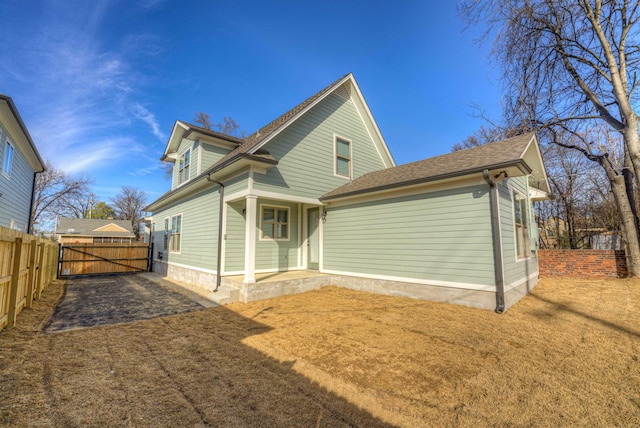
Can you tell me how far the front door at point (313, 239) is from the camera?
9.66 m

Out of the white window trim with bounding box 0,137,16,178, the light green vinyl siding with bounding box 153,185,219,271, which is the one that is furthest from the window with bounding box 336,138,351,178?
the white window trim with bounding box 0,137,16,178

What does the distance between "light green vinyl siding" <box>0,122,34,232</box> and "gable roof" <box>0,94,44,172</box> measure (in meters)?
0.15

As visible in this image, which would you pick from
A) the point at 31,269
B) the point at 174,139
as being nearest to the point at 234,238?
the point at 31,269

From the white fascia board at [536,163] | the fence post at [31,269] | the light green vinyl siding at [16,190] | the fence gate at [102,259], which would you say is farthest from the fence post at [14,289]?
the white fascia board at [536,163]

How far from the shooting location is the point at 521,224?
7668mm

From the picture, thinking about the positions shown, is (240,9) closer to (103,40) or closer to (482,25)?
(103,40)

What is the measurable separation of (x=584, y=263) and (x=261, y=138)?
11.9 meters

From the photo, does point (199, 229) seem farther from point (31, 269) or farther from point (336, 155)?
point (336, 155)

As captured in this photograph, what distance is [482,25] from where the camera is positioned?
9.18 m

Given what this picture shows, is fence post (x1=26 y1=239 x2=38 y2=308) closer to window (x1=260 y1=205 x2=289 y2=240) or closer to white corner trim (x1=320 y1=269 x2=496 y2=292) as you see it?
window (x1=260 y1=205 x2=289 y2=240)

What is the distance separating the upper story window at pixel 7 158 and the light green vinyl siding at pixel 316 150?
26.1 ft

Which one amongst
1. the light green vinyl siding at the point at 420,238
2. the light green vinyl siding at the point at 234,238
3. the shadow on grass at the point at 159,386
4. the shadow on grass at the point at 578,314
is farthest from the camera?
the light green vinyl siding at the point at 234,238

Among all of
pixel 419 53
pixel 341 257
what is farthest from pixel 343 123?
pixel 341 257

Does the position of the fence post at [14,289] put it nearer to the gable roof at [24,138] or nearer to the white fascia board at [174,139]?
the gable roof at [24,138]
